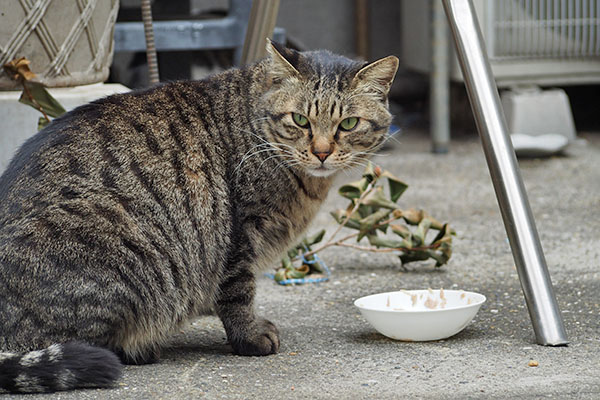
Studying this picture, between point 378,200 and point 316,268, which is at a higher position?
point 378,200

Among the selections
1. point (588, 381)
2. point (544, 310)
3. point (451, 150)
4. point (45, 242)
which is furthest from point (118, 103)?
point (451, 150)

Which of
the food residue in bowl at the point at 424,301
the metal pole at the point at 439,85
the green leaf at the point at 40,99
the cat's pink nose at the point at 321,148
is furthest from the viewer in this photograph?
the metal pole at the point at 439,85

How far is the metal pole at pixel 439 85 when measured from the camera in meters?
4.95

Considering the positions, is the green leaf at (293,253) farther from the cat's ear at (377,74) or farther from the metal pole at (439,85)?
the metal pole at (439,85)

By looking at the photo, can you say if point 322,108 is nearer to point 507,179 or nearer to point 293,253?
point 507,179

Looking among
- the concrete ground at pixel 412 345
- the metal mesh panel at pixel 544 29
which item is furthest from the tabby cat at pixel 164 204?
the metal mesh panel at pixel 544 29


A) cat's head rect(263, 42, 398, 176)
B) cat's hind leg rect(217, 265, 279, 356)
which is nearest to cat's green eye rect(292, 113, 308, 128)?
cat's head rect(263, 42, 398, 176)

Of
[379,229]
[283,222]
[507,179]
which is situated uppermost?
[507,179]

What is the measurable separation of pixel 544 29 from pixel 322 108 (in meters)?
3.32

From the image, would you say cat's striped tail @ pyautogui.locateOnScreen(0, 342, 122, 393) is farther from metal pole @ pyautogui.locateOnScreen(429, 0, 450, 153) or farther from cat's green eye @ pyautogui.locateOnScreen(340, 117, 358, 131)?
metal pole @ pyautogui.locateOnScreen(429, 0, 450, 153)

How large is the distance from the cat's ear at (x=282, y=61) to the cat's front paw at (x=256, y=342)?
0.66m

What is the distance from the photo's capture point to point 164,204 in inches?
81.4

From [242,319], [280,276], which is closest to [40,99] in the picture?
[280,276]

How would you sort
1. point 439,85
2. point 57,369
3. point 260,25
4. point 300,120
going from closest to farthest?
point 57,369 < point 300,120 < point 260,25 < point 439,85
